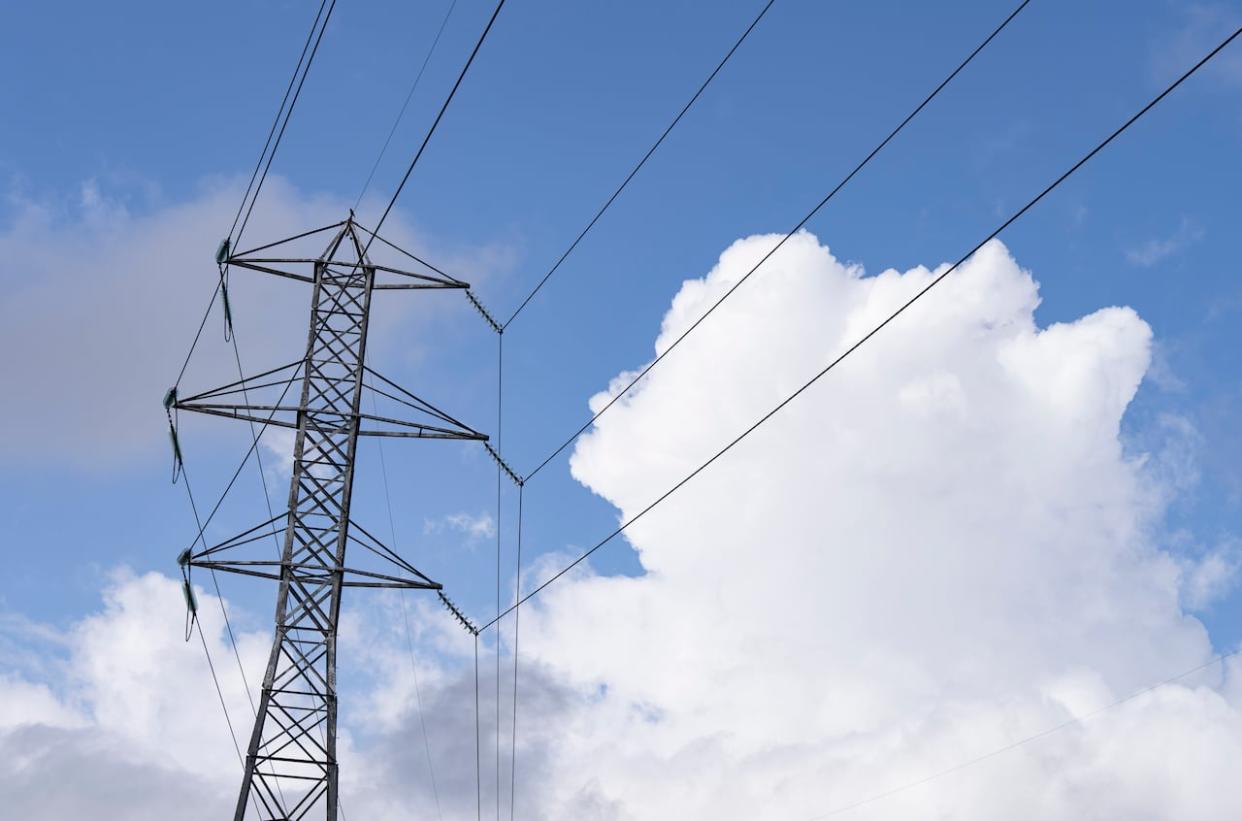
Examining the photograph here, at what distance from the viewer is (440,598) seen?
32.8 meters

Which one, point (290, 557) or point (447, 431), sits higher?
point (447, 431)

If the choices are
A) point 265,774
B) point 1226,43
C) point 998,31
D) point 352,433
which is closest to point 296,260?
point 352,433

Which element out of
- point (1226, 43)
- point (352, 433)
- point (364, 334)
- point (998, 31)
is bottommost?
point (1226, 43)

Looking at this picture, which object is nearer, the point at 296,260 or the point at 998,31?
the point at 998,31

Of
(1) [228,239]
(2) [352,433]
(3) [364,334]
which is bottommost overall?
(2) [352,433]

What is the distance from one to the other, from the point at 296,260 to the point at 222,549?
7.22 metres

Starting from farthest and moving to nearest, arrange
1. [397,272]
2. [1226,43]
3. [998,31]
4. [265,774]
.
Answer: [397,272] < [265,774] < [998,31] < [1226,43]

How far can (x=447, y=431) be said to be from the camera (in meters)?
32.8

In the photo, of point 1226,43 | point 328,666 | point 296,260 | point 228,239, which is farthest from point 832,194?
point 228,239

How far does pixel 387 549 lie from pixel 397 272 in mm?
6995

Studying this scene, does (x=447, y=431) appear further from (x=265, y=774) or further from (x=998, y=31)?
(x=998, y=31)

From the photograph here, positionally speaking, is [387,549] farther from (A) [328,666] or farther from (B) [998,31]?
(B) [998,31]

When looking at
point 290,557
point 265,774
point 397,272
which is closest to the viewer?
point 265,774

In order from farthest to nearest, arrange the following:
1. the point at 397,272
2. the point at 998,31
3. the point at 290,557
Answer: the point at 397,272 → the point at 290,557 → the point at 998,31
